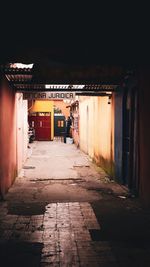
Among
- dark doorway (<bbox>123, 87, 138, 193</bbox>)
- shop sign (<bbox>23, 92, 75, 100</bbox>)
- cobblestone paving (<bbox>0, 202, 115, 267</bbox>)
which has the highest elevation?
shop sign (<bbox>23, 92, 75, 100</bbox>)

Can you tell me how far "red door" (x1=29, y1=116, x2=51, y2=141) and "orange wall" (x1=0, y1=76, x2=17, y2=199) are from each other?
23.6m

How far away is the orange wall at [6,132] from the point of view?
9839 millimetres

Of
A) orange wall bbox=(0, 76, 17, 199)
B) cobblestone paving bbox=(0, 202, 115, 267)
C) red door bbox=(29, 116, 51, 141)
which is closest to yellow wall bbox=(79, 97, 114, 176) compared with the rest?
orange wall bbox=(0, 76, 17, 199)

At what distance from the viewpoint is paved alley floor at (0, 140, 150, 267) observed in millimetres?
5527

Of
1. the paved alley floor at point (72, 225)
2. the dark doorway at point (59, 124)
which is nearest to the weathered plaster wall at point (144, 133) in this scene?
the paved alley floor at point (72, 225)

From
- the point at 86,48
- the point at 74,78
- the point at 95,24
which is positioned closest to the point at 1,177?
the point at 74,78

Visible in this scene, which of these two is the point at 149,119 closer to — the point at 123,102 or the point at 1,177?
the point at 123,102

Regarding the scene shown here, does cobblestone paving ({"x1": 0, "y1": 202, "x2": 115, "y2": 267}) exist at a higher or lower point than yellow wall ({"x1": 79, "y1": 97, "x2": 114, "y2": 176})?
lower

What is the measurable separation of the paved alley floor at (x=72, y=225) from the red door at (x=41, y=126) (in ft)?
76.7

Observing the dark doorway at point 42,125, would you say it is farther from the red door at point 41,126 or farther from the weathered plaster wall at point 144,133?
the weathered plaster wall at point 144,133

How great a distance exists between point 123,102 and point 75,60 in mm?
3416

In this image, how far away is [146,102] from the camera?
871 centimetres

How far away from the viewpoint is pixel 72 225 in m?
7.29

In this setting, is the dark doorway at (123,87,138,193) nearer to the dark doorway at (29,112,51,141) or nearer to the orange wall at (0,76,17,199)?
the orange wall at (0,76,17,199)
